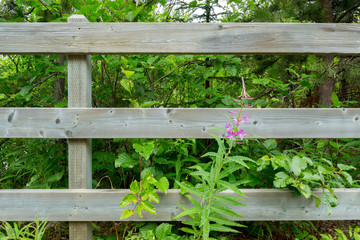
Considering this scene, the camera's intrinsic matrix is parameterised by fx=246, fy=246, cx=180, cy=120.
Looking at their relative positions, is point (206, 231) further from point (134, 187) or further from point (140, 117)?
point (140, 117)

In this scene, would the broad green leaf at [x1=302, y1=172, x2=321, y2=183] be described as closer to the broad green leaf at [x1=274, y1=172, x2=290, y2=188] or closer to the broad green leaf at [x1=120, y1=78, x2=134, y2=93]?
the broad green leaf at [x1=274, y1=172, x2=290, y2=188]

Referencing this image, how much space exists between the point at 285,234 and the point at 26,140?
91.8 inches

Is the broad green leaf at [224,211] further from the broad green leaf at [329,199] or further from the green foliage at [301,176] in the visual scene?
the broad green leaf at [329,199]

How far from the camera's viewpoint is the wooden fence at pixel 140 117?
1.67 meters

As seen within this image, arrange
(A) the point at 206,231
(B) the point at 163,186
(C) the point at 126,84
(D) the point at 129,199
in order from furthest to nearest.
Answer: (C) the point at 126,84 → (B) the point at 163,186 → (D) the point at 129,199 → (A) the point at 206,231

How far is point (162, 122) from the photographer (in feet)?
5.57

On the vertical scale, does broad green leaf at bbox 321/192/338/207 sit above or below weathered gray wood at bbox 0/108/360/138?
below

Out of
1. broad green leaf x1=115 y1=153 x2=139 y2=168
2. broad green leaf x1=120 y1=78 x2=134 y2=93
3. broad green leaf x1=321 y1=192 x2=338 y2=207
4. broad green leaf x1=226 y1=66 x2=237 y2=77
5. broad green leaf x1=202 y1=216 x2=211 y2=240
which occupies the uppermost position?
broad green leaf x1=226 y1=66 x2=237 y2=77

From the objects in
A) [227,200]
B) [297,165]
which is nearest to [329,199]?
[297,165]

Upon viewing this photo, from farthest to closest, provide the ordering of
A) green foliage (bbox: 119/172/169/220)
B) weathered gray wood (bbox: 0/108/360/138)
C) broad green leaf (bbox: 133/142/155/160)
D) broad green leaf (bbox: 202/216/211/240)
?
1. weathered gray wood (bbox: 0/108/360/138)
2. broad green leaf (bbox: 133/142/155/160)
3. green foliage (bbox: 119/172/169/220)
4. broad green leaf (bbox: 202/216/211/240)

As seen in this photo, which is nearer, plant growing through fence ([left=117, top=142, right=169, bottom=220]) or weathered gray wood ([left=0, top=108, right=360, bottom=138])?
plant growing through fence ([left=117, top=142, right=169, bottom=220])

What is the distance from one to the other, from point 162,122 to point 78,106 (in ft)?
1.94

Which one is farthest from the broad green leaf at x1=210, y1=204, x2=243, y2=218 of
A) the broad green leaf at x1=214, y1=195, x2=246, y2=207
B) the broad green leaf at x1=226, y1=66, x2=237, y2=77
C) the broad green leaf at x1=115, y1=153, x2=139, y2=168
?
the broad green leaf at x1=226, y1=66, x2=237, y2=77

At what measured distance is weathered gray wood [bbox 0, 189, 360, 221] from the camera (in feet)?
5.56
